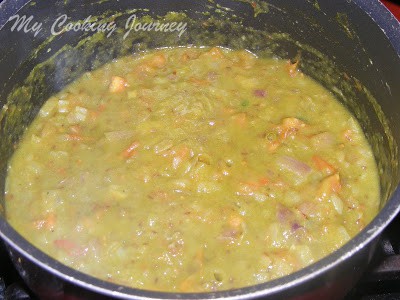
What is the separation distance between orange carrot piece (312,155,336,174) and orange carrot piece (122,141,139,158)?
910mm

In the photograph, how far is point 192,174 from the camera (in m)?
3.04

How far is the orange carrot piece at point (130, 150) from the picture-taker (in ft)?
10.3

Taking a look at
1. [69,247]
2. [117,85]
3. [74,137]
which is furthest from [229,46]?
[69,247]

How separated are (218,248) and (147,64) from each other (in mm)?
1386

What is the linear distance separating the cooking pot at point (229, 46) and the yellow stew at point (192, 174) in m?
0.10

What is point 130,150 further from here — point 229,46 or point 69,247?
point 229,46

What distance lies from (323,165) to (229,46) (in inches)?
43.3

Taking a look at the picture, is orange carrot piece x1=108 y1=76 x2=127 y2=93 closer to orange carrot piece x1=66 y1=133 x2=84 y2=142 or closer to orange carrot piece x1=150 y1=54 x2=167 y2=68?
orange carrot piece x1=150 y1=54 x2=167 y2=68

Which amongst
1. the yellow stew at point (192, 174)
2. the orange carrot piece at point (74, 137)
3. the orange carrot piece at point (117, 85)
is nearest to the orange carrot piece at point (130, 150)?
A: the yellow stew at point (192, 174)

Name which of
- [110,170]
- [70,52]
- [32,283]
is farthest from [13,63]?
[32,283]

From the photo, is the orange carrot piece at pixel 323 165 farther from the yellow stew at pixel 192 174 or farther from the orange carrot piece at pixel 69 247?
the orange carrot piece at pixel 69 247

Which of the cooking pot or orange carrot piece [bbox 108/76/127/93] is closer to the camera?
the cooking pot

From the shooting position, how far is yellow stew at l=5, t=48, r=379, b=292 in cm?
272

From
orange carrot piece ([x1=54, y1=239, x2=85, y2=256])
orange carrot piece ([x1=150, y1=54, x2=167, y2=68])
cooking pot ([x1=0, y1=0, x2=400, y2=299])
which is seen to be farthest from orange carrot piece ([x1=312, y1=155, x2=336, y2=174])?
orange carrot piece ([x1=54, y1=239, x2=85, y2=256])
